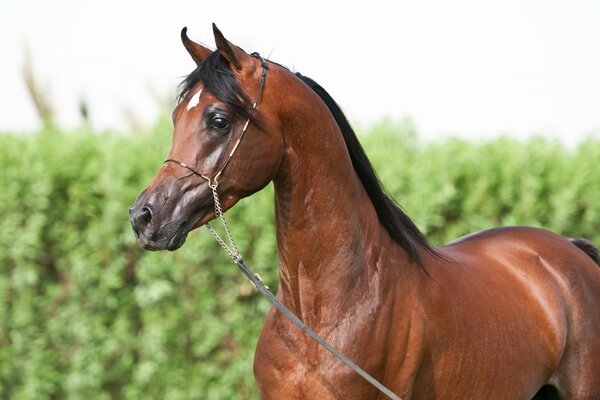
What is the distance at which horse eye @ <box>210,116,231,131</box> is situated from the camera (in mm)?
2936

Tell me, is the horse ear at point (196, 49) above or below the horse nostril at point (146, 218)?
above

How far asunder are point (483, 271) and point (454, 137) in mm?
3462

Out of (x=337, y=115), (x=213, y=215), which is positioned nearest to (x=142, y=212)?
(x=213, y=215)

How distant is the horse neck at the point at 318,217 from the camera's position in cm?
314

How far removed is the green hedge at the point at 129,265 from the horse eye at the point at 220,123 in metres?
3.52

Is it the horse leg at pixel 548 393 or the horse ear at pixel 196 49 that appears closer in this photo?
the horse ear at pixel 196 49

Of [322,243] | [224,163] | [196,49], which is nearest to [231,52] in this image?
[196,49]

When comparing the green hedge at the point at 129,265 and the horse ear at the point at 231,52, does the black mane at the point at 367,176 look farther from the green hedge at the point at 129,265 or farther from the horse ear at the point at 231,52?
the green hedge at the point at 129,265

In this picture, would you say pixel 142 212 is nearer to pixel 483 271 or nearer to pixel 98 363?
pixel 483 271

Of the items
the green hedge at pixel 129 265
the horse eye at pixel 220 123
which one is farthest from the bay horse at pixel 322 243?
the green hedge at pixel 129 265

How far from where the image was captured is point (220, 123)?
294 centimetres

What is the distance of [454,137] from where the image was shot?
7227 mm

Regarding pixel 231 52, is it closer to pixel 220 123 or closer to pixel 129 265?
pixel 220 123

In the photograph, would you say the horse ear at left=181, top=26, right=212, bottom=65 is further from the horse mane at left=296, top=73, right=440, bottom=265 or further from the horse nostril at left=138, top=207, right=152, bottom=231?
the horse nostril at left=138, top=207, right=152, bottom=231
